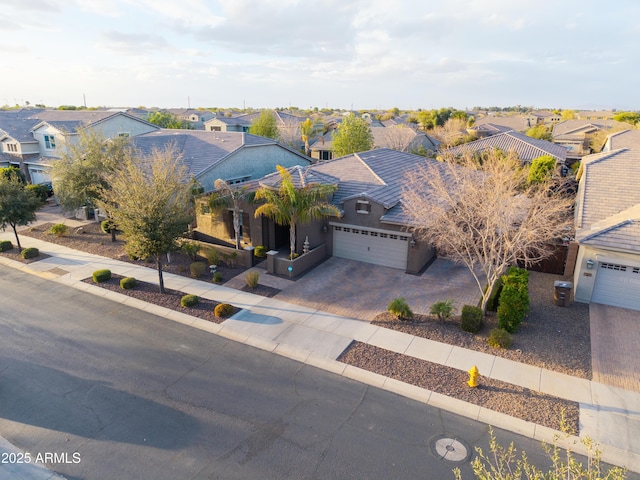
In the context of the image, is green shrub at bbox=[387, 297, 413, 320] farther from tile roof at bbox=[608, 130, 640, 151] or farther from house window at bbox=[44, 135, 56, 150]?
house window at bbox=[44, 135, 56, 150]

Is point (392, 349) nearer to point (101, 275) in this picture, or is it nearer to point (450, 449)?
point (450, 449)

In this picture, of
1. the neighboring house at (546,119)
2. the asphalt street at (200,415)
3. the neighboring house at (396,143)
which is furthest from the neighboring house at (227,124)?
the neighboring house at (546,119)

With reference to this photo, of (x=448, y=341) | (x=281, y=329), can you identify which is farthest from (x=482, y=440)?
(x=281, y=329)

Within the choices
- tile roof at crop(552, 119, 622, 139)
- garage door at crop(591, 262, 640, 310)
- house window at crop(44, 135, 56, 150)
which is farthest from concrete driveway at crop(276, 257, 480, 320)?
tile roof at crop(552, 119, 622, 139)

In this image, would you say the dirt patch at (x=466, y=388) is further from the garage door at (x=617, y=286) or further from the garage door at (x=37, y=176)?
the garage door at (x=37, y=176)

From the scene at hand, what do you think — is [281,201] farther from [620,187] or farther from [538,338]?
[620,187]
